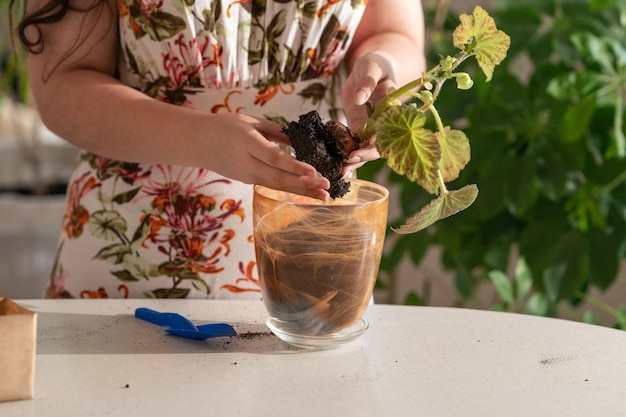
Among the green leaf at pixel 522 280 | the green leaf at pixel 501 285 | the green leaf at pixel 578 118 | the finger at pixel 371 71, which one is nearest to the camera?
the finger at pixel 371 71

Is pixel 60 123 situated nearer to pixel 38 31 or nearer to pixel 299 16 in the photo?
pixel 38 31

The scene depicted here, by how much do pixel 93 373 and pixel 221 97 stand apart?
1.46 feet

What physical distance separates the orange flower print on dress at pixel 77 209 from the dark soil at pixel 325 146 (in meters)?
0.42

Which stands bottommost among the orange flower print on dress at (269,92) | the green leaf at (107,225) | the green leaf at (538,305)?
the green leaf at (538,305)

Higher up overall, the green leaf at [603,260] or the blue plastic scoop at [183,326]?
the blue plastic scoop at [183,326]

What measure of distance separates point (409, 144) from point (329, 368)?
0.79 feet

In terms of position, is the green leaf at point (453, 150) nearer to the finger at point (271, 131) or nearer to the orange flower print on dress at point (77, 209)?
the finger at point (271, 131)

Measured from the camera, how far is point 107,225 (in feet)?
3.79

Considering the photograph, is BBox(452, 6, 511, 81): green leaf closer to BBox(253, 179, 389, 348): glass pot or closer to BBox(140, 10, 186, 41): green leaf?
BBox(253, 179, 389, 348): glass pot

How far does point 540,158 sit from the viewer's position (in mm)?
1692

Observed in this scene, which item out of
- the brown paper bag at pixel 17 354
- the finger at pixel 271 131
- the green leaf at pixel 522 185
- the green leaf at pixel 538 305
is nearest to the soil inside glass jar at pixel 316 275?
the finger at pixel 271 131

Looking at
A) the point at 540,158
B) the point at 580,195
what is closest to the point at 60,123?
the point at 540,158

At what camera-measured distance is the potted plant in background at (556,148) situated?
165cm

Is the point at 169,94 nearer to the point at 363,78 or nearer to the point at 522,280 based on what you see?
→ the point at 363,78
